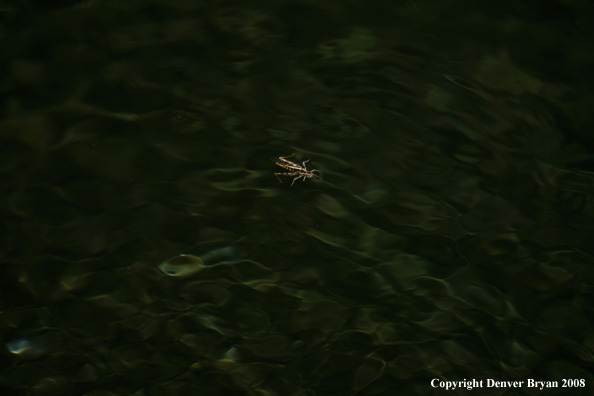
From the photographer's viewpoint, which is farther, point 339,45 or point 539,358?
point 339,45

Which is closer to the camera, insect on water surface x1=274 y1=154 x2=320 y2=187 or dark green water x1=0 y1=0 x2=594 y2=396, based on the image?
dark green water x1=0 y1=0 x2=594 y2=396

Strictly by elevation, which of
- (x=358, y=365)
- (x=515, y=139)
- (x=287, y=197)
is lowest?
(x=358, y=365)

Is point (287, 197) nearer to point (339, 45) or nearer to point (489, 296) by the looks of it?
point (339, 45)

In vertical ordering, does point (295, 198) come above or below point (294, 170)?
below

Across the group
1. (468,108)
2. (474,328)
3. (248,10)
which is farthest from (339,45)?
(474,328)

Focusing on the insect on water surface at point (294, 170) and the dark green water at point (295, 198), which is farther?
the insect on water surface at point (294, 170)

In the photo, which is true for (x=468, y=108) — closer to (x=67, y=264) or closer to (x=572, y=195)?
(x=572, y=195)

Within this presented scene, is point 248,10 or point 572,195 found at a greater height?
point 248,10
